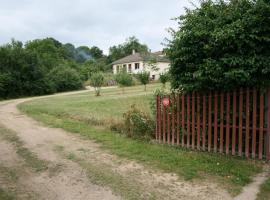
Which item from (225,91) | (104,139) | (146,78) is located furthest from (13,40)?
(225,91)

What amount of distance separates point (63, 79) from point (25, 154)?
36.9 meters

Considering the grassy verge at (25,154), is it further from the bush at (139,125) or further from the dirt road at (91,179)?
the bush at (139,125)

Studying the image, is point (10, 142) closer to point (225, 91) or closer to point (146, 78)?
point (225, 91)

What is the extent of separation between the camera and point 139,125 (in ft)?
27.8

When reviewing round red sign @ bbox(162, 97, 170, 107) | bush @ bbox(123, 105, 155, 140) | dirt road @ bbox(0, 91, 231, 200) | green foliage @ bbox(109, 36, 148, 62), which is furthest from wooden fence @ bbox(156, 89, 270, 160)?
green foliage @ bbox(109, 36, 148, 62)

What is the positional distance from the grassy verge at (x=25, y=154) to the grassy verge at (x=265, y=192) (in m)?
4.01

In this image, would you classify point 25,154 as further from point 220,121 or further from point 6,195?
point 220,121

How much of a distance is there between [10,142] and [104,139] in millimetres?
2725

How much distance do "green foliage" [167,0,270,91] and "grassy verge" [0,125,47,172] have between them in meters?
3.69

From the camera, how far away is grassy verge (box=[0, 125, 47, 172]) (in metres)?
6.01

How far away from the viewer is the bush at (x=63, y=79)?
41.7 metres

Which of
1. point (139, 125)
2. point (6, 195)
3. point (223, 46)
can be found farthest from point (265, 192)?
point (139, 125)

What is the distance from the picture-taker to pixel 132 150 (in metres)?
7.02

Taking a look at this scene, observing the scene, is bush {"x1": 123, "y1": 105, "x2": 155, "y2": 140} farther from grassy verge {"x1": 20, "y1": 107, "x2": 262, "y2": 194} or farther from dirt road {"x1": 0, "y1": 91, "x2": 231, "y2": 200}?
dirt road {"x1": 0, "y1": 91, "x2": 231, "y2": 200}
